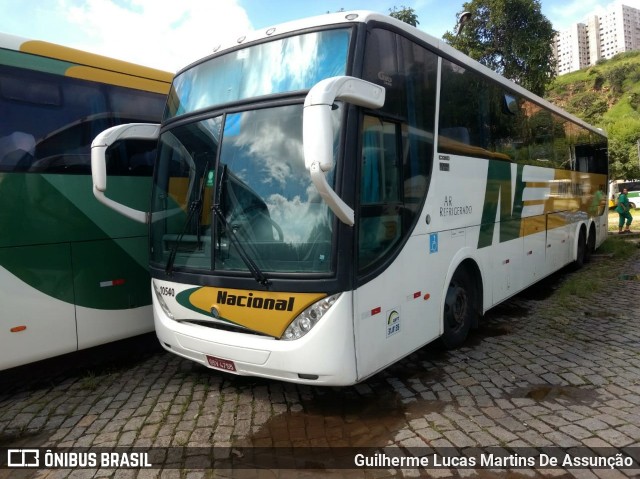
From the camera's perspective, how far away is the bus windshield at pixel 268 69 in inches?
146

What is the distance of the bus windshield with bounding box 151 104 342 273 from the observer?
11.7ft

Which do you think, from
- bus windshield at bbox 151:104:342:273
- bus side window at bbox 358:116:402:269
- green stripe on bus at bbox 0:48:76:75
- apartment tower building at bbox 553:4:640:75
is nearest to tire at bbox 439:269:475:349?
bus side window at bbox 358:116:402:269

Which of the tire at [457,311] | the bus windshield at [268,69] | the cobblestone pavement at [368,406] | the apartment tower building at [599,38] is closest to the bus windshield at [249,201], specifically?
the bus windshield at [268,69]

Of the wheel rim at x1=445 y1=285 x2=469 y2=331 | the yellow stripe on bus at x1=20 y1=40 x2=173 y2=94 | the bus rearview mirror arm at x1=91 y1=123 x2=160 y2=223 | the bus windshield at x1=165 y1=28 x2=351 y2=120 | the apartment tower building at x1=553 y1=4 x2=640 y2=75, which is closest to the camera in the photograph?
the bus windshield at x1=165 y1=28 x2=351 y2=120

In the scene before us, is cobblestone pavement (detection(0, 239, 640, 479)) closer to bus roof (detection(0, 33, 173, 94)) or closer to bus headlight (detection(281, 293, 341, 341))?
bus headlight (detection(281, 293, 341, 341))

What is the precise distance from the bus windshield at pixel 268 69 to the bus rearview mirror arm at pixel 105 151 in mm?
606

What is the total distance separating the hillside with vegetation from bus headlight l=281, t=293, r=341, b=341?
52743mm

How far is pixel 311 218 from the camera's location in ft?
11.7

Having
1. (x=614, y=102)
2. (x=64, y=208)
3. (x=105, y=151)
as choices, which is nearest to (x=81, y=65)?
(x=105, y=151)

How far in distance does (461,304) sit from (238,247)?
9.78 ft

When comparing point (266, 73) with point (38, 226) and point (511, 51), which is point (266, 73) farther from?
point (511, 51)

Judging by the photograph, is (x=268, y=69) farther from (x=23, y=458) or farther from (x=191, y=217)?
(x=23, y=458)

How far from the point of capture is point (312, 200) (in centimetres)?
356

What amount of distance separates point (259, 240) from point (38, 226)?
2.57 meters
